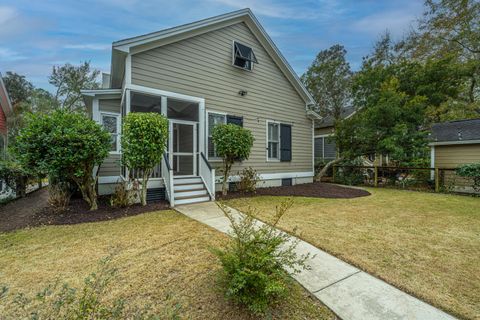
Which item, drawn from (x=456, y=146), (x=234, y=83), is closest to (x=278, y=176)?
(x=234, y=83)

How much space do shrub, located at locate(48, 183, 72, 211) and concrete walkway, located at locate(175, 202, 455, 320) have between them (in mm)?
5953

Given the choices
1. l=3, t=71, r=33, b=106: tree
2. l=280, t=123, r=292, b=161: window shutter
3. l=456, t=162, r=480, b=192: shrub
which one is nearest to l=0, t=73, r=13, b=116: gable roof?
l=280, t=123, r=292, b=161: window shutter

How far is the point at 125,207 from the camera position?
19.7ft

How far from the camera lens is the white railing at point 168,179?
6.31 m

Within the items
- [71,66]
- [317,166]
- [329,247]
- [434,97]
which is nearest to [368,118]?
[317,166]

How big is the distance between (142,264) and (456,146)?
14775mm

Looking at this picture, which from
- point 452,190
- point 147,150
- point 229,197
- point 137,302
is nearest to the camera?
point 137,302

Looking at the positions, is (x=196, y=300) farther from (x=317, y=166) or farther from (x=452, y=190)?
(x=317, y=166)

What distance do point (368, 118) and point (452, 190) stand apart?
4798mm

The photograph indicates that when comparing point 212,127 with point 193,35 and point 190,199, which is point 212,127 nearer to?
point 190,199

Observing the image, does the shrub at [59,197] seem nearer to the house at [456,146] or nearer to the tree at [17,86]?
the house at [456,146]

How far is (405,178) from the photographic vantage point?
37.7ft

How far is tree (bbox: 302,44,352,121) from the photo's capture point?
73.7 ft

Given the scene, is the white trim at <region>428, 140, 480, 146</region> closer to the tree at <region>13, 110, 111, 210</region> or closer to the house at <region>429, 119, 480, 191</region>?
the house at <region>429, 119, 480, 191</region>
